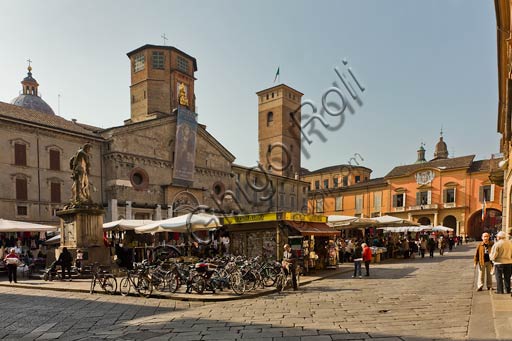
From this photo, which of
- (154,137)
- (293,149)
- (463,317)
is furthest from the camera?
(293,149)

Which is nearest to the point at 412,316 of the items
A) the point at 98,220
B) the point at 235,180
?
the point at 98,220

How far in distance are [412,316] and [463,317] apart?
0.91 metres

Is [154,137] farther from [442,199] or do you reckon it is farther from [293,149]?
[442,199]

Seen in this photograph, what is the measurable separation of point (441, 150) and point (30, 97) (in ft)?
224

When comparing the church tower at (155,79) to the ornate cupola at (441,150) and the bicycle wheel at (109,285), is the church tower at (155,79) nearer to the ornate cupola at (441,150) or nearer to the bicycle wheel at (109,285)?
the bicycle wheel at (109,285)

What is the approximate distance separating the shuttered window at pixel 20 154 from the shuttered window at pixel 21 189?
118 cm

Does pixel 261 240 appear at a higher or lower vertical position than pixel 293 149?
Result: lower

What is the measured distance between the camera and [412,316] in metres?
6.90

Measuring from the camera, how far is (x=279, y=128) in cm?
5503

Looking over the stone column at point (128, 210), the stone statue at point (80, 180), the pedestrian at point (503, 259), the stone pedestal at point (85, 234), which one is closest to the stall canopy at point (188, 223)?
the stone pedestal at point (85, 234)

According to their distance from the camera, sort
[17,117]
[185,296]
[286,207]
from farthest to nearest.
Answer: [286,207] → [17,117] → [185,296]

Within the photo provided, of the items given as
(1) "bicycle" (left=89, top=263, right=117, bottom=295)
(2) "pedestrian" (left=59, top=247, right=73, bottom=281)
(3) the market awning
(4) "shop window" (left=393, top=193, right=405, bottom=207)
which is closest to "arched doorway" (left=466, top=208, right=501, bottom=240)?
(4) "shop window" (left=393, top=193, right=405, bottom=207)

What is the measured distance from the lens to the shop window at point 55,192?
25362 mm

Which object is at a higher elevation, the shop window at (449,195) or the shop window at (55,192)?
the shop window at (55,192)
